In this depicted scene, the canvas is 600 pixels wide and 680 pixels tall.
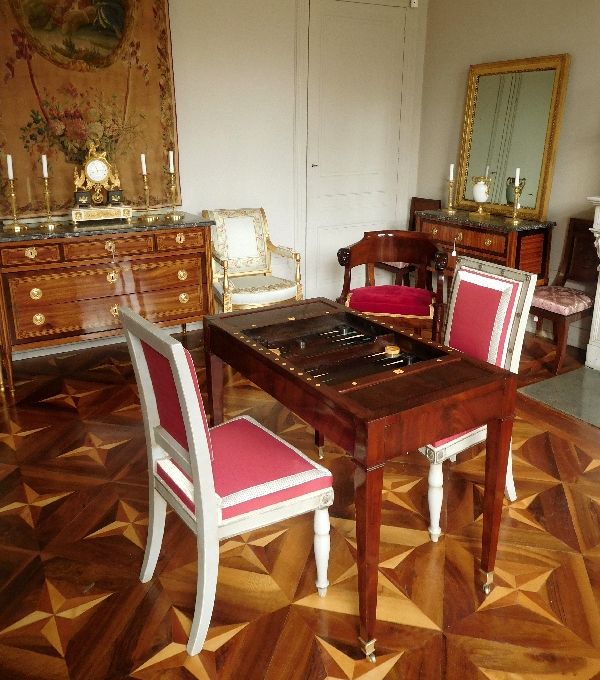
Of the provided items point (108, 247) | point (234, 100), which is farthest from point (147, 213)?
point (234, 100)

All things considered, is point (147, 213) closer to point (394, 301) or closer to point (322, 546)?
point (394, 301)

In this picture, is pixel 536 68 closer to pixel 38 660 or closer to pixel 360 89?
pixel 360 89

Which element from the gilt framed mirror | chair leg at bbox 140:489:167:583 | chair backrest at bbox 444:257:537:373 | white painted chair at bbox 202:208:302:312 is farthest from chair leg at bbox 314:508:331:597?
the gilt framed mirror

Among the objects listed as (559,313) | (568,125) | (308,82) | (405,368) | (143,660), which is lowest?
(143,660)

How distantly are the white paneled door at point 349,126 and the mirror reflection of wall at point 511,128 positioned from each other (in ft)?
2.27

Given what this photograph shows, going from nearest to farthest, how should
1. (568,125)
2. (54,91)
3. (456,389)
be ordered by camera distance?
1. (456,389)
2. (54,91)
3. (568,125)

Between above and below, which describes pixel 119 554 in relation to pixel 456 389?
below

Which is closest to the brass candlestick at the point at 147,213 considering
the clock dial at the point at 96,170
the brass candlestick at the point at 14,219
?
the clock dial at the point at 96,170

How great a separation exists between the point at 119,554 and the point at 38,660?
432 mm

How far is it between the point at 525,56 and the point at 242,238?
2097mm

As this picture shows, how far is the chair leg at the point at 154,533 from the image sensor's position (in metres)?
1.81

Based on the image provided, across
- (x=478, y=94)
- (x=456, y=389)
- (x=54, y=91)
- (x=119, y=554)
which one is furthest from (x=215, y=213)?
(x=456, y=389)

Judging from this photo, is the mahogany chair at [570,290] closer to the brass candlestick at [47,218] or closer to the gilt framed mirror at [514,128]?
the gilt framed mirror at [514,128]

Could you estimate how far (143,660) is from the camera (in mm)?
1600
